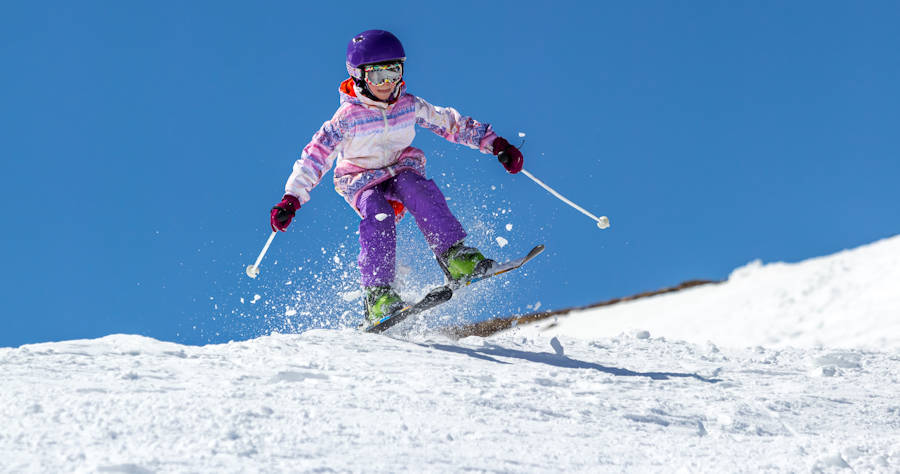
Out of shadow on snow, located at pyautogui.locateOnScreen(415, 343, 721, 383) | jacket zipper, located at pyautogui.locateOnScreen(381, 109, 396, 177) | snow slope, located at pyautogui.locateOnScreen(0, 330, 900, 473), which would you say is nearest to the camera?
snow slope, located at pyautogui.locateOnScreen(0, 330, 900, 473)

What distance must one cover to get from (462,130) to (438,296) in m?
1.44

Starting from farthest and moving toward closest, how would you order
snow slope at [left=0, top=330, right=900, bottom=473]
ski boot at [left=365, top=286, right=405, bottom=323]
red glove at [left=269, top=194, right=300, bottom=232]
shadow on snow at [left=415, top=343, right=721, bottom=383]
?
ski boot at [left=365, top=286, right=405, bottom=323], red glove at [left=269, top=194, right=300, bottom=232], shadow on snow at [left=415, top=343, right=721, bottom=383], snow slope at [left=0, top=330, right=900, bottom=473]

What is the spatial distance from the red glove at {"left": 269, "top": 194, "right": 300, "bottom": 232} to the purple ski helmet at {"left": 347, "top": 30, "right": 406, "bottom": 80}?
924 mm

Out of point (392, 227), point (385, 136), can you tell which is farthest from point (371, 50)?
point (392, 227)

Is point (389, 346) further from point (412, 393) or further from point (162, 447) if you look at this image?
point (162, 447)

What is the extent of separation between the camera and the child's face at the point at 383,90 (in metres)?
5.50

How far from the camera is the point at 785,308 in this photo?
52.4 feet

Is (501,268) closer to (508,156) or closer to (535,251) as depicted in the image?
(535,251)

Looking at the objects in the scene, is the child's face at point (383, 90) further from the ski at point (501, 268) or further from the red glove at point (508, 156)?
the ski at point (501, 268)

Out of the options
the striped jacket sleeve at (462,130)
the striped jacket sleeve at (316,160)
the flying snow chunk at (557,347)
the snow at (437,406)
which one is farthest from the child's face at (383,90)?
the flying snow chunk at (557,347)

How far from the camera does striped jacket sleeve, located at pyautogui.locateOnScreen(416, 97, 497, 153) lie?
6004 mm

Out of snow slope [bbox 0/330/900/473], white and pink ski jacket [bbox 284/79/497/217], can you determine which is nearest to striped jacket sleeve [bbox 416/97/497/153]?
white and pink ski jacket [bbox 284/79/497/217]

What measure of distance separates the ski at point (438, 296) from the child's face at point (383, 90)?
1.27 m

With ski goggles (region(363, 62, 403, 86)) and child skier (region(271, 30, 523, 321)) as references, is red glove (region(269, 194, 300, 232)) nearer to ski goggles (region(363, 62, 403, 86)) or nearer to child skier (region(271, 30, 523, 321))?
child skier (region(271, 30, 523, 321))
